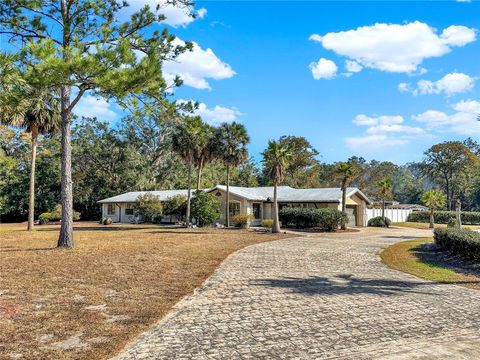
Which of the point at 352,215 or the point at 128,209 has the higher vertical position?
the point at 128,209

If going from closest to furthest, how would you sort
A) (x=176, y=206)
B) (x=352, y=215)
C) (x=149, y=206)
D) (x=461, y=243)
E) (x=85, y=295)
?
(x=85, y=295), (x=461, y=243), (x=352, y=215), (x=176, y=206), (x=149, y=206)

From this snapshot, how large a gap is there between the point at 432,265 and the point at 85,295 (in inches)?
493

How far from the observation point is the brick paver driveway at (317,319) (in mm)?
6062

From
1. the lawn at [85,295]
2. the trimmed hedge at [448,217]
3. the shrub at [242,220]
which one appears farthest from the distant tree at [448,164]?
the lawn at [85,295]

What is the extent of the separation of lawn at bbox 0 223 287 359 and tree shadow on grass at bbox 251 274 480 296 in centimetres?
252

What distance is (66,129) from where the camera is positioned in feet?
57.7

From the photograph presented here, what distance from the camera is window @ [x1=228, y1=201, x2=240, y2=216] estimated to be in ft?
127

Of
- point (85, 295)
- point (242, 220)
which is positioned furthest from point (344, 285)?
point (242, 220)

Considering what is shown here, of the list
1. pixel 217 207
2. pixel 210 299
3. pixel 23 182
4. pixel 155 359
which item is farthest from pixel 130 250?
pixel 23 182

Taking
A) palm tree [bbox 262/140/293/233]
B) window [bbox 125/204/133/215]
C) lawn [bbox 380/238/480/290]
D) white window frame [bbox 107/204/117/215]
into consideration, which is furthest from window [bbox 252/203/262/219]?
lawn [bbox 380/238/480/290]

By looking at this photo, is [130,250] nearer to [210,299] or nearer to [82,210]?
[210,299]

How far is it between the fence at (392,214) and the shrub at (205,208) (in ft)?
54.3

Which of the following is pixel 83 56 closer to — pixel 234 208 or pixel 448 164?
pixel 234 208

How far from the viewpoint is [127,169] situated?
54.1m
